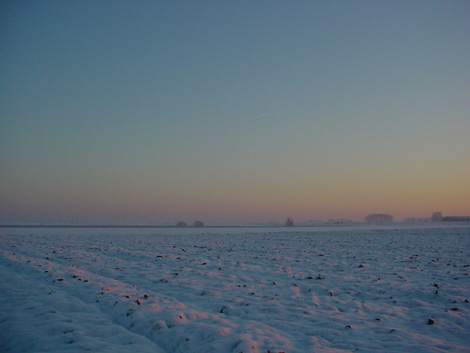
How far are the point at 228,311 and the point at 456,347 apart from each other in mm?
5026

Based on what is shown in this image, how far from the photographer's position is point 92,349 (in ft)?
19.1

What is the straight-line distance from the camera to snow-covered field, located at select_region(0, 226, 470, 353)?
245 inches

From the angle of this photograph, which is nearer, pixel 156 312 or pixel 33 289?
pixel 156 312

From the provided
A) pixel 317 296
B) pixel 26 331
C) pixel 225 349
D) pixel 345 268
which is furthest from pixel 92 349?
pixel 345 268

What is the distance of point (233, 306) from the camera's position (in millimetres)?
8492

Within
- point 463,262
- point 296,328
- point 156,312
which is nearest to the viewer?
point 296,328

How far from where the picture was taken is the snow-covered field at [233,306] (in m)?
6.22

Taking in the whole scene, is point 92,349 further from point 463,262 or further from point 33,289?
point 463,262

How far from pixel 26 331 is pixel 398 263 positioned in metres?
15.2

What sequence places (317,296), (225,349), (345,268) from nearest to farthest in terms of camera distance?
(225,349), (317,296), (345,268)

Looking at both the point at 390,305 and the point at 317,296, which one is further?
the point at 317,296

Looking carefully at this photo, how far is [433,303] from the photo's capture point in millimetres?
8984

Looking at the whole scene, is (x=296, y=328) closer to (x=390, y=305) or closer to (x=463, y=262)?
(x=390, y=305)

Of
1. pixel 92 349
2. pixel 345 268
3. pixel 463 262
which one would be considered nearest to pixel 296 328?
pixel 92 349
